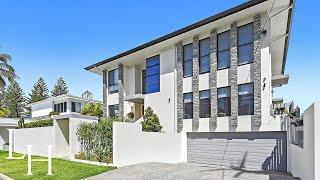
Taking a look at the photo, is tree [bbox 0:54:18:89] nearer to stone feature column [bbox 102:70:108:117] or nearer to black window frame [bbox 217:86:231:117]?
stone feature column [bbox 102:70:108:117]

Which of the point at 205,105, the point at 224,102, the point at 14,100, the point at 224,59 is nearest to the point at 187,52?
the point at 224,59

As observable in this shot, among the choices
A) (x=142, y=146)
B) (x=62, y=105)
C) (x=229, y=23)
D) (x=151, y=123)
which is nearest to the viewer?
(x=142, y=146)

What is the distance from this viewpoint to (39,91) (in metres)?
78.2

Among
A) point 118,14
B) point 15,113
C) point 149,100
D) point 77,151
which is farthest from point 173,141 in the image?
point 15,113

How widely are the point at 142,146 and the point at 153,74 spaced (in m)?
8.02

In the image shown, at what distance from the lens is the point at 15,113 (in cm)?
7506

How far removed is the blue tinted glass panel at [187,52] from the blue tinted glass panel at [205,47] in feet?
2.98

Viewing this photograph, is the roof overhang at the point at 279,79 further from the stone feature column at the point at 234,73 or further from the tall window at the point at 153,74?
the tall window at the point at 153,74

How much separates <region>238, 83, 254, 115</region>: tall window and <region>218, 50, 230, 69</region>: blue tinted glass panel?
1723 mm

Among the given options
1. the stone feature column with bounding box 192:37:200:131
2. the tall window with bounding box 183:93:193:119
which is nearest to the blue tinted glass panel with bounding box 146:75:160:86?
the tall window with bounding box 183:93:193:119

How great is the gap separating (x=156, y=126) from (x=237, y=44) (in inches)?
313

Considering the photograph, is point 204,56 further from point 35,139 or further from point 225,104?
point 35,139

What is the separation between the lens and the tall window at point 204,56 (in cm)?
1941

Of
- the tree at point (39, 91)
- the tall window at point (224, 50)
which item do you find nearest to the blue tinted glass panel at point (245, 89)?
the tall window at point (224, 50)
